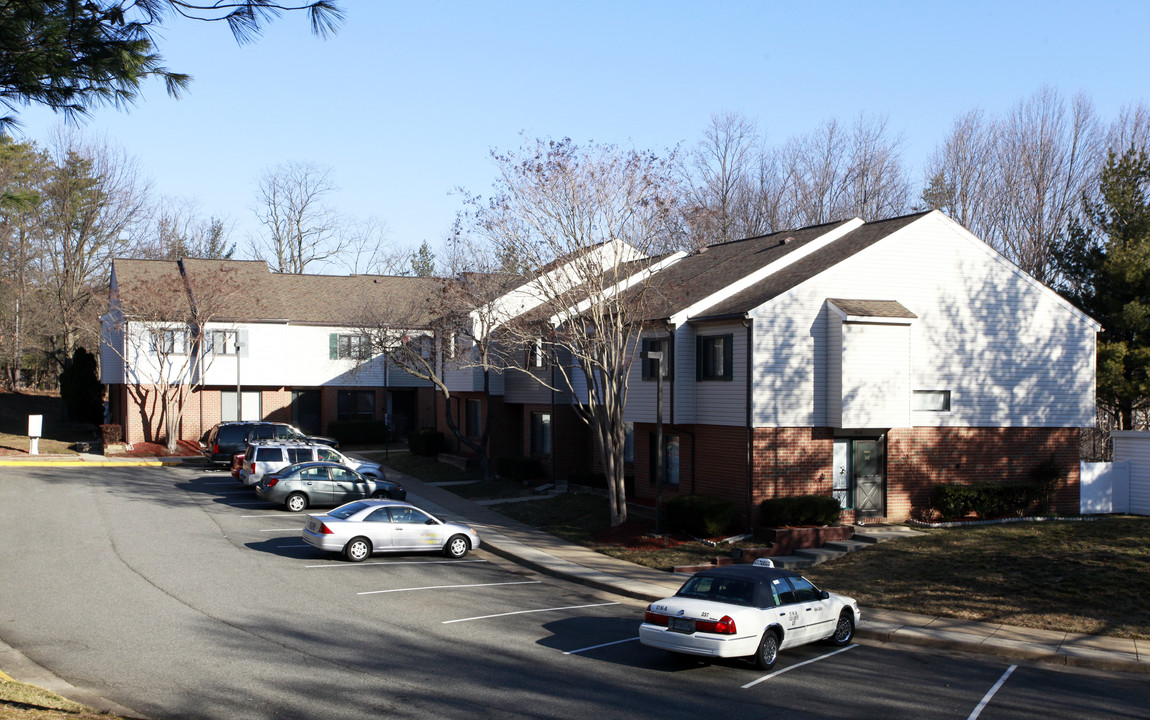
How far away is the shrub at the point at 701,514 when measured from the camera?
22953 millimetres

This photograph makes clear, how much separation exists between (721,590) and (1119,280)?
24195 millimetres

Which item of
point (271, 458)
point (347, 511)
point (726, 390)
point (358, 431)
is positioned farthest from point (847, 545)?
point (358, 431)

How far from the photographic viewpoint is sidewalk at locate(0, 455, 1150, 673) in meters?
14.9

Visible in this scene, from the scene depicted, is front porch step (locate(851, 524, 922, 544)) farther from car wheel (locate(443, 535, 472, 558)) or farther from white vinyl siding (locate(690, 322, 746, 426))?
car wheel (locate(443, 535, 472, 558))

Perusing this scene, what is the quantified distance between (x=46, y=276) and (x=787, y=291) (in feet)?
179

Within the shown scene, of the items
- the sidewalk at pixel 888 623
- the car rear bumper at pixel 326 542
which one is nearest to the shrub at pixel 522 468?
the sidewalk at pixel 888 623

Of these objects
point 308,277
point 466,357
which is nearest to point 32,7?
point 466,357

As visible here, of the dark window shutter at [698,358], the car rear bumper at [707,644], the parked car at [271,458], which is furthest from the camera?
the parked car at [271,458]

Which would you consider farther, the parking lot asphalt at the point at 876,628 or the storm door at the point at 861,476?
the storm door at the point at 861,476

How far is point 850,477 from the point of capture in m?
24.7

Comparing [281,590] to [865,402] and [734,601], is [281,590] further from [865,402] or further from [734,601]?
[865,402]

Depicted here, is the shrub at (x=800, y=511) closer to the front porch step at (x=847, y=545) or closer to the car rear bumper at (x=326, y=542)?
the front porch step at (x=847, y=545)

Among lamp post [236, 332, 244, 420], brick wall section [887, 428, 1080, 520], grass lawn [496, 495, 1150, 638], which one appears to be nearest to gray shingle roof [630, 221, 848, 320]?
grass lawn [496, 495, 1150, 638]

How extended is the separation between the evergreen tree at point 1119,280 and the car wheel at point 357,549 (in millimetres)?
24152
